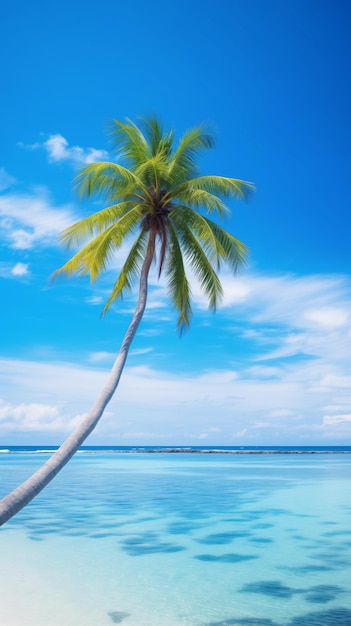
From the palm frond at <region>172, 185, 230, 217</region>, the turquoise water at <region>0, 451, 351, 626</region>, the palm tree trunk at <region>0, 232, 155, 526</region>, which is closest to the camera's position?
the palm tree trunk at <region>0, 232, 155, 526</region>

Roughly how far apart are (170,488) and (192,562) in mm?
13898

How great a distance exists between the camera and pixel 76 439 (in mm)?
7562

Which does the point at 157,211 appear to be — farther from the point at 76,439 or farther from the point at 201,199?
the point at 76,439

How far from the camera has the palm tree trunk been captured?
6.02m

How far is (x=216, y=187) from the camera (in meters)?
11.0

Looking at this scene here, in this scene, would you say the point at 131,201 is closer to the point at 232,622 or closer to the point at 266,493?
the point at 232,622

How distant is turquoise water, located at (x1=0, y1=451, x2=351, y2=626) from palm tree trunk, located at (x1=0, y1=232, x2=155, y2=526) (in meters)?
2.07

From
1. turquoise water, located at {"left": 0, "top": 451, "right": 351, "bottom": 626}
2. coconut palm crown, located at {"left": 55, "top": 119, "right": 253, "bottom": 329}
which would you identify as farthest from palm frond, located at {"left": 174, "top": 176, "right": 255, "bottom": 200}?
turquoise water, located at {"left": 0, "top": 451, "right": 351, "bottom": 626}

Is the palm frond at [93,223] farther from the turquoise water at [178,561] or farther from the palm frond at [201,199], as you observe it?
the turquoise water at [178,561]

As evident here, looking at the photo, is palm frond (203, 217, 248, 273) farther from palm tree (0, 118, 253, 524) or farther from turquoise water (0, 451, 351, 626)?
turquoise water (0, 451, 351, 626)

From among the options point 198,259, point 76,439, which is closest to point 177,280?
point 198,259

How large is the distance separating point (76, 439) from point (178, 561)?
14.9ft

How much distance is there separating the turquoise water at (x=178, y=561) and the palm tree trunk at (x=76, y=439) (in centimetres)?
207

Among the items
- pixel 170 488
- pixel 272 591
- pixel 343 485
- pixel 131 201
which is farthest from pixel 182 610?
pixel 343 485
